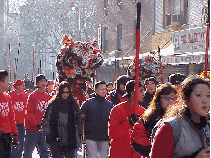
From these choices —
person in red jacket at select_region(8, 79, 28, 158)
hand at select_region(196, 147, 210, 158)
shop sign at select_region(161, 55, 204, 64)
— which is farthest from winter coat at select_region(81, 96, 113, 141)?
shop sign at select_region(161, 55, 204, 64)

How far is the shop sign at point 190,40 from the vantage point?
1437cm

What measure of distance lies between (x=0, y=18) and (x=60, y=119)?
51.9 meters

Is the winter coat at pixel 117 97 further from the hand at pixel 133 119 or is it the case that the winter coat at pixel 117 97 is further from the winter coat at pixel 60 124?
the hand at pixel 133 119

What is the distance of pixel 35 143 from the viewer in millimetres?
9148

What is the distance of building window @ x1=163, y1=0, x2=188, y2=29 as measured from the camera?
18.6 m

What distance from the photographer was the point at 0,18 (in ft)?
189

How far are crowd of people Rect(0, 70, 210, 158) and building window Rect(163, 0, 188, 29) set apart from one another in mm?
9581

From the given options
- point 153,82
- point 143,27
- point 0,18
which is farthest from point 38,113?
point 0,18

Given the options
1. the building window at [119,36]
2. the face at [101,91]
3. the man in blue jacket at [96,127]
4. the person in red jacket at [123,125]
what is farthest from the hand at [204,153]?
the building window at [119,36]

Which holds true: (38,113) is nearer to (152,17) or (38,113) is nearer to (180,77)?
(180,77)

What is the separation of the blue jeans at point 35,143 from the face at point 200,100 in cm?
600

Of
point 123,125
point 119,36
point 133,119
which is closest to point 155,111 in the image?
point 133,119

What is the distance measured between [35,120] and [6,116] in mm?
1176

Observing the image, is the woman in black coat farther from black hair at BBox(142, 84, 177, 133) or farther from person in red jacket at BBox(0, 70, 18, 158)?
black hair at BBox(142, 84, 177, 133)
